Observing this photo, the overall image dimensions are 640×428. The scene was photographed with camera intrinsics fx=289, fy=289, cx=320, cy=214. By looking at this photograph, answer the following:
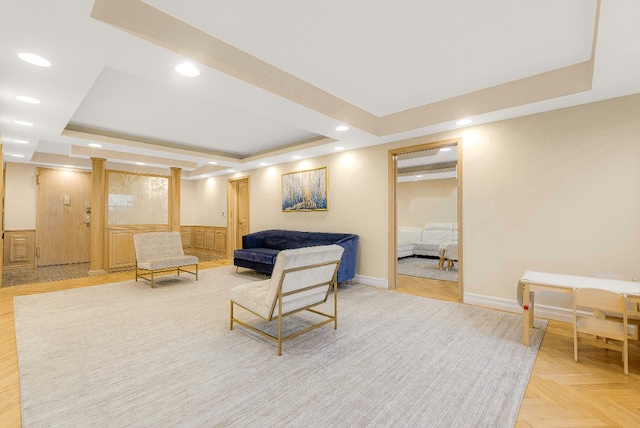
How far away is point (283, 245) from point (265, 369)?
13.3 ft

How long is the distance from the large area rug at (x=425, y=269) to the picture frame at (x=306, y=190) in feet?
7.85

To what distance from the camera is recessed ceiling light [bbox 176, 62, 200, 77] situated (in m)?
2.52

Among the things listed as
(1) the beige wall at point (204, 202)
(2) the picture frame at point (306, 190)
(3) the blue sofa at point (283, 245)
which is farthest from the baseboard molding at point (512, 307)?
(1) the beige wall at point (204, 202)

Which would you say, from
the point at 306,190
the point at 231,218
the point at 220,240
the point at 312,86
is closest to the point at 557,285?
the point at 312,86

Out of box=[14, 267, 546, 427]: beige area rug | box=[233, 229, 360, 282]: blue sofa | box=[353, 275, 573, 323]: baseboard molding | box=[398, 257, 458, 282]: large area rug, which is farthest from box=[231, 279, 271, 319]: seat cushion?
box=[398, 257, 458, 282]: large area rug

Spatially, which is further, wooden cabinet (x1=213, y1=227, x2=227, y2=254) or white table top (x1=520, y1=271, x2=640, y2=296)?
wooden cabinet (x1=213, y1=227, x2=227, y2=254)

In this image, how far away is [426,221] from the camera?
9.34 m

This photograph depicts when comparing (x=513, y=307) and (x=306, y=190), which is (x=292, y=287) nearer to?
(x=513, y=307)

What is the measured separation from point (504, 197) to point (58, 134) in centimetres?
687

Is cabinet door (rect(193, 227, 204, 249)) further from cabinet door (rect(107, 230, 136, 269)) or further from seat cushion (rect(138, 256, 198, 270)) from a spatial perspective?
seat cushion (rect(138, 256, 198, 270))

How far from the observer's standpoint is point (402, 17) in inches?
90.7

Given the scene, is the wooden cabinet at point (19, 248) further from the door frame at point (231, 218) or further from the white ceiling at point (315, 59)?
the door frame at point (231, 218)

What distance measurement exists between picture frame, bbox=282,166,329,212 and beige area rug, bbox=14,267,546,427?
2.83 metres

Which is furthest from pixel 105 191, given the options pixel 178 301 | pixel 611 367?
pixel 611 367
